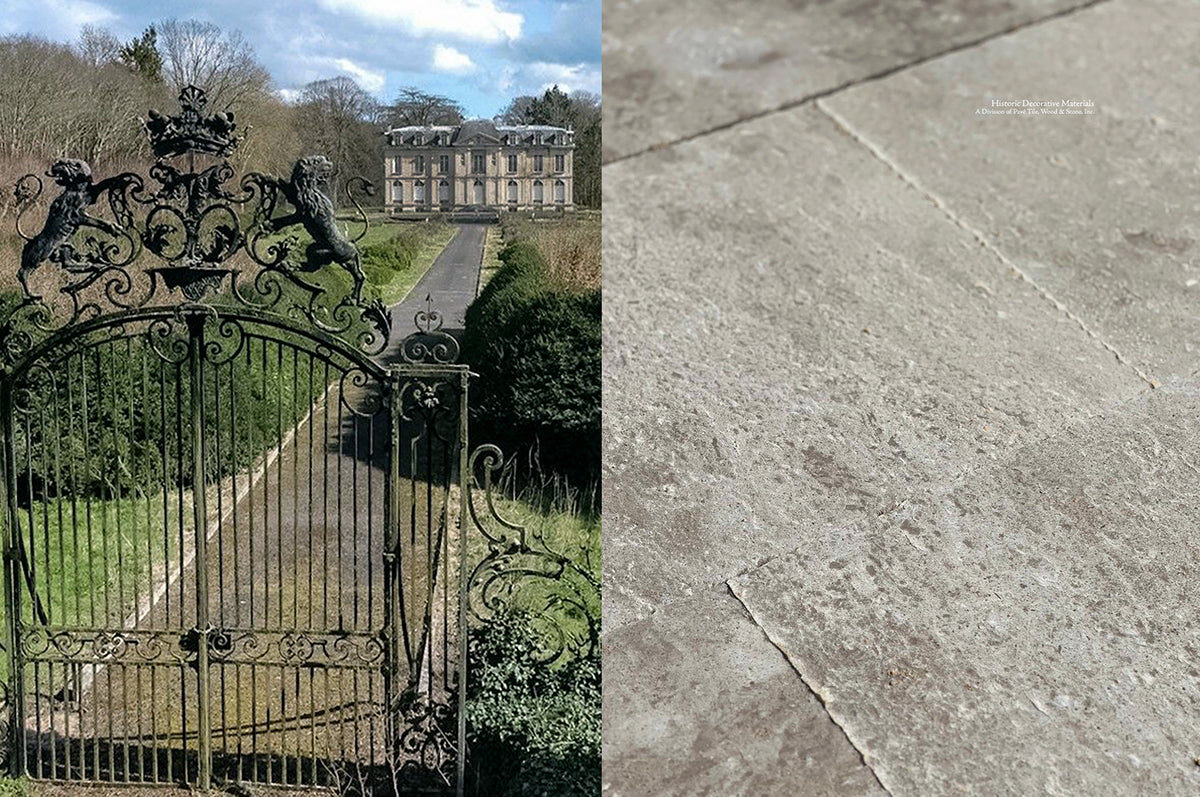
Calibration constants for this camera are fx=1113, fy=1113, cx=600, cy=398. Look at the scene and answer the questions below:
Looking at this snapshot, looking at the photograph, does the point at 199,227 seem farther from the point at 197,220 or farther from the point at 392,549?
the point at 392,549

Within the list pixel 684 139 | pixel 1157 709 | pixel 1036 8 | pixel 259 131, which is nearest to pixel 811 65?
pixel 684 139

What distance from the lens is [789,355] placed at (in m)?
0.96

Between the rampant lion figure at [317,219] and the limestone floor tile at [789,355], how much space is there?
422 centimetres

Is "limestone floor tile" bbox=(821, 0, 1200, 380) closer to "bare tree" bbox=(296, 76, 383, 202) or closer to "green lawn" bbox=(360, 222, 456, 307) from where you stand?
"bare tree" bbox=(296, 76, 383, 202)

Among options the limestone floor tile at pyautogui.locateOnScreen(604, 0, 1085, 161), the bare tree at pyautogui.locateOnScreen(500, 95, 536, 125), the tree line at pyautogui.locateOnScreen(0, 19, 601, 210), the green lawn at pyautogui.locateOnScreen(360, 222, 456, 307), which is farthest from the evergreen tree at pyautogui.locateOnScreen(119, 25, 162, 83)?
the limestone floor tile at pyautogui.locateOnScreen(604, 0, 1085, 161)

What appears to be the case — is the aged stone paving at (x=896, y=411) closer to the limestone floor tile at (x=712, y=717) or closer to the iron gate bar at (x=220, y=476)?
the limestone floor tile at (x=712, y=717)

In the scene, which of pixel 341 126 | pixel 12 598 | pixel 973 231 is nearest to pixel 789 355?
pixel 973 231

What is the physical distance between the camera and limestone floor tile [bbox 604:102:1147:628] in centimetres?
93

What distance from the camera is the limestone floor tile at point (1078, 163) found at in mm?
982

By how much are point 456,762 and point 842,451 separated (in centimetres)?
520

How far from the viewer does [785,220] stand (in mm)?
1002

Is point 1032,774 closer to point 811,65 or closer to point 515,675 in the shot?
point 811,65

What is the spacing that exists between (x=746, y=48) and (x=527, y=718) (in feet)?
15.5

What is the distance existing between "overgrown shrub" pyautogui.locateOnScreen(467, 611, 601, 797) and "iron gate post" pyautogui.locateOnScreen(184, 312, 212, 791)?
135 centimetres
